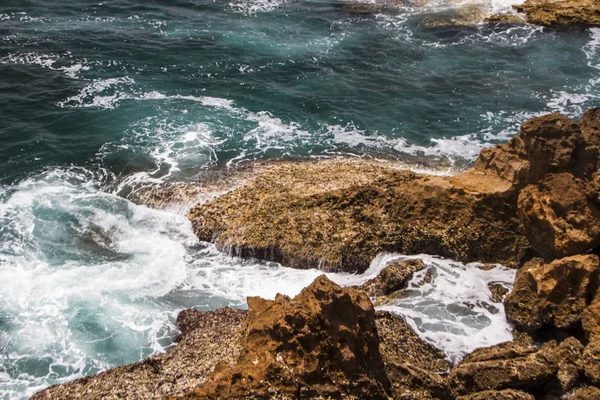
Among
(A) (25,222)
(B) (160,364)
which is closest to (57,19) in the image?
(A) (25,222)

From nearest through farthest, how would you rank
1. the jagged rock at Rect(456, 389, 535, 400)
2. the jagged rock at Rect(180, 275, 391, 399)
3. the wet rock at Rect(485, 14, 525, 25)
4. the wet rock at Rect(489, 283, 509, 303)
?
1. the jagged rock at Rect(180, 275, 391, 399)
2. the jagged rock at Rect(456, 389, 535, 400)
3. the wet rock at Rect(489, 283, 509, 303)
4. the wet rock at Rect(485, 14, 525, 25)

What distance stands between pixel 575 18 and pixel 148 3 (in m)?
47.2

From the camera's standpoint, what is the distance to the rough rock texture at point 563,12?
2036 inches

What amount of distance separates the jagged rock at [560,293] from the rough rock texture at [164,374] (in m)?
10.5

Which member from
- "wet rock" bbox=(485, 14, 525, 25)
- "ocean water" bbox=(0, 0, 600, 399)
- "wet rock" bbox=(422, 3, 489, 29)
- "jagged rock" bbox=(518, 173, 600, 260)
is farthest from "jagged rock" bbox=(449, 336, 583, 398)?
"wet rock" bbox=(485, 14, 525, 25)

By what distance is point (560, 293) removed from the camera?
56.0ft

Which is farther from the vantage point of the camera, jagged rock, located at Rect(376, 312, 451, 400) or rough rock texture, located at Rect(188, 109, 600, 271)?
rough rock texture, located at Rect(188, 109, 600, 271)

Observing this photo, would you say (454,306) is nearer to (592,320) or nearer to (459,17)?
(592,320)

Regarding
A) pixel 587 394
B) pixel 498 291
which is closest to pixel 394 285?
pixel 498 291

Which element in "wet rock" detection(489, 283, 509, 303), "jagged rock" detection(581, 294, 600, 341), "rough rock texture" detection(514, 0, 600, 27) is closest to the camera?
"jagged rock" detection(581, 294, 600, 341)

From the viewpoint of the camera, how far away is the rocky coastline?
13.5m

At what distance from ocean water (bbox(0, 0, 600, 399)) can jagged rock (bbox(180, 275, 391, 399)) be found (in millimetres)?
4928

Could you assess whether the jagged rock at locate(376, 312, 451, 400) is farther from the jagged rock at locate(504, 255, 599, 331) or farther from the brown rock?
the jagged rock at locate(504, 255, 599, 331)

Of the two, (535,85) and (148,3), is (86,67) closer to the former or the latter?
(148,3)
